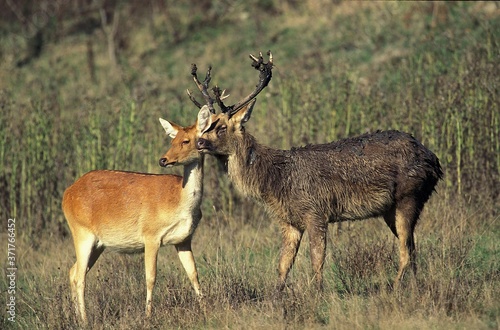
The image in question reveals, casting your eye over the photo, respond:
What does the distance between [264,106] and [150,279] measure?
19.0 feet

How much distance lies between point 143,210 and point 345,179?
2.13m

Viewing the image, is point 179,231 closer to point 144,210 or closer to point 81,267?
A: point 144,210

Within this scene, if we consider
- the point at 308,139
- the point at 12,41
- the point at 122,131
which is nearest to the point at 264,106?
the point at 308,139

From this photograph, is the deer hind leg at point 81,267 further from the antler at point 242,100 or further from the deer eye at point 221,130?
the antler at point 242,100

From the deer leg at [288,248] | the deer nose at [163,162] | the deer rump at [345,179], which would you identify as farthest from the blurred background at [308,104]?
the deer nose at [163,162]

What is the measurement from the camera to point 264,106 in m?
13.5

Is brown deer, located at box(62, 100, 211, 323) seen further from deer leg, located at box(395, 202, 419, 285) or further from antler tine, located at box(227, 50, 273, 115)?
deer leg, located at box(395, 202, 419, 285)

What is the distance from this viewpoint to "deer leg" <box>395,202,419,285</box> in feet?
28.1

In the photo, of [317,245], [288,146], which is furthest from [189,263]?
[288,146]

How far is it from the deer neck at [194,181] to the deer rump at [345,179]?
0.59m

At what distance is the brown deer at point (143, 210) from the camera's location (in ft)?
27.0

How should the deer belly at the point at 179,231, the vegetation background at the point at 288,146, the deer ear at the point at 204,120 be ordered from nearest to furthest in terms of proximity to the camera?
the vegetation background at the point at 288,146
the deer belly at the point at 179,231
the deer ear at the point at 204,120

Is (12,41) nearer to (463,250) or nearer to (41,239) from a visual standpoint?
(41,239)

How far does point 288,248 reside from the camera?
863cm
